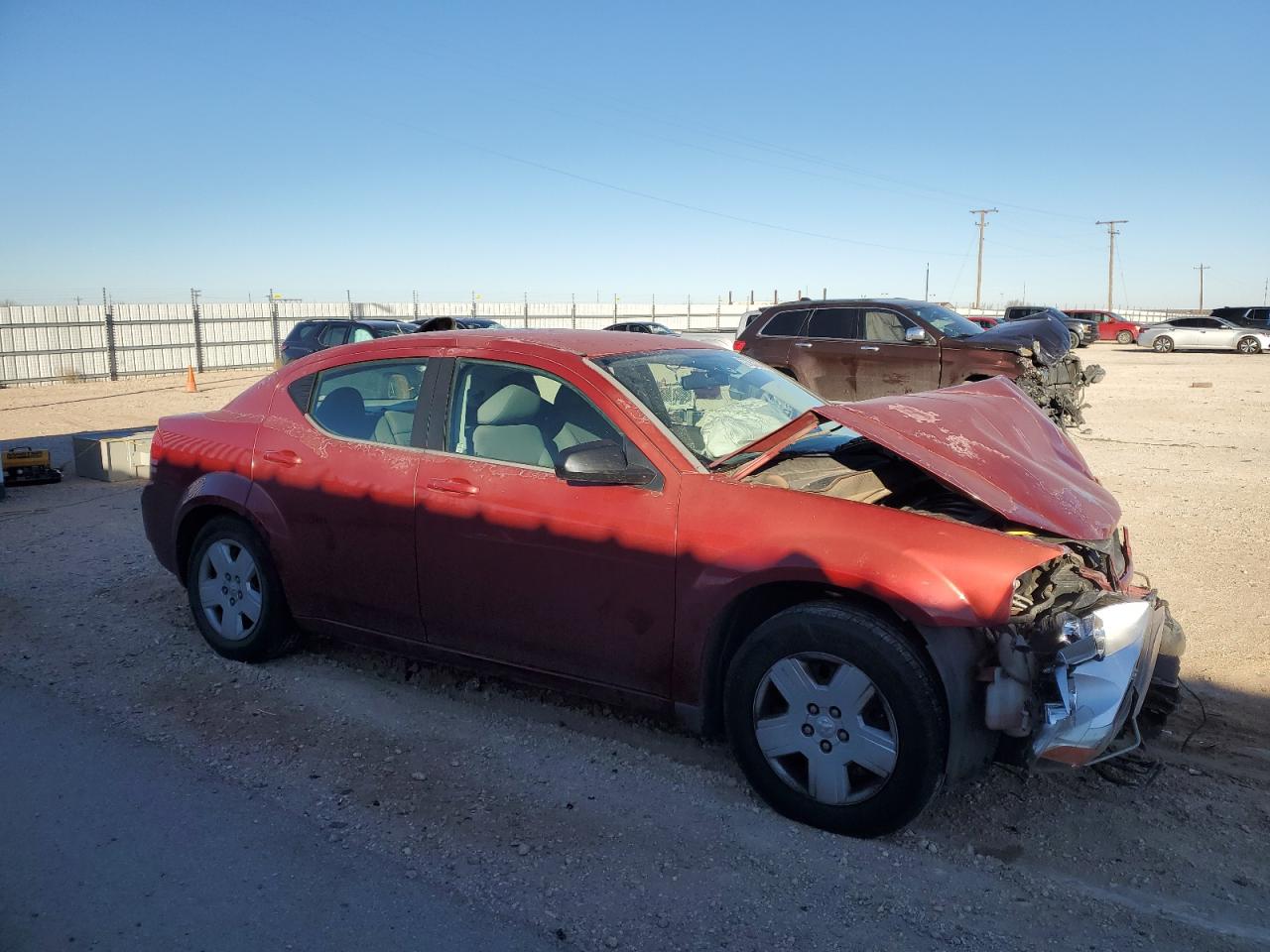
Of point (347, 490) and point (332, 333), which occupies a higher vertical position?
point (332, 333)

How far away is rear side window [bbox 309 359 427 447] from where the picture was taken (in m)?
4.33

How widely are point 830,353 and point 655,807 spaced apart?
10.3 metres

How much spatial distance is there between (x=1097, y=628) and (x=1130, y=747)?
0.50 metres

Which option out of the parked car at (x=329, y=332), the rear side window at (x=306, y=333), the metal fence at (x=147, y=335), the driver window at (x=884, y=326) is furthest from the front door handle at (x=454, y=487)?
the metal fence at (x=147, y=335)

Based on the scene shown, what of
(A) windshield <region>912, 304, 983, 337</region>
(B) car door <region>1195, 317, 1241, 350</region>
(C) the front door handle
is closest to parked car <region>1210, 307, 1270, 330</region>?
(B) car door <region>1195, 317, 1241, 350</region>

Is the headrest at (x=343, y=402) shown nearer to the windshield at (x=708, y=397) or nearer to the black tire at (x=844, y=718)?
the windshield at (x=708, y=397)

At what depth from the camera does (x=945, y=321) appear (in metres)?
12.7

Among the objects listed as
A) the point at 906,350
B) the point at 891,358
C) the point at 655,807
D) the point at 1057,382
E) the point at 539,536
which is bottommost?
the point at 655,807

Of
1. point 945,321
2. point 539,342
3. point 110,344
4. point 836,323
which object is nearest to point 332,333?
point 836,323

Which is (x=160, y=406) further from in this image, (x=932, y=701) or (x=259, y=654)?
(x=932, y=701)

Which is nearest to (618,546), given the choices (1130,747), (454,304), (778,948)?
(778,948)

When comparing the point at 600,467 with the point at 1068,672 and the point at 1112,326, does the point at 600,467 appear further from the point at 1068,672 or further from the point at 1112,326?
the point at 1112,326

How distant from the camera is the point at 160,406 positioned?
19.9m

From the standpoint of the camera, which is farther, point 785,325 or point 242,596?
point 785,325
